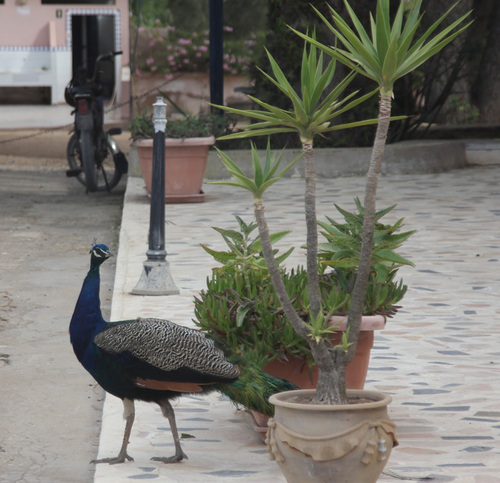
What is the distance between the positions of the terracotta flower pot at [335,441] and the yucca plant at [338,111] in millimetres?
222

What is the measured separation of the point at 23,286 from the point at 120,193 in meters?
6.10

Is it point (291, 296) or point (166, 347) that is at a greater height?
point (291, 296)

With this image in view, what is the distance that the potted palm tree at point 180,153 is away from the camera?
1235 cm

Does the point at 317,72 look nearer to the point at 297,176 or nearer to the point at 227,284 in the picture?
the point at 227,284

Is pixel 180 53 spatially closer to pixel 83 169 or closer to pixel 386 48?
pixel 83 169

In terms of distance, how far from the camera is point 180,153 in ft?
40.5

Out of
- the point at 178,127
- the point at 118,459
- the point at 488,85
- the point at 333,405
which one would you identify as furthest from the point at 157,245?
the point at 488,85

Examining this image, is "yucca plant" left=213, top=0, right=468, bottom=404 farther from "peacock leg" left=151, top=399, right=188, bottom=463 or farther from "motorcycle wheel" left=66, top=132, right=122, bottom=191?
"motorcycle wheel" left=66, top=132, right=122, bottom=191

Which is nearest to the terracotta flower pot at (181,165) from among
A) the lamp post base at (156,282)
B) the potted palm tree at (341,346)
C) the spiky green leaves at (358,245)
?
the lamp post base at (156,282)

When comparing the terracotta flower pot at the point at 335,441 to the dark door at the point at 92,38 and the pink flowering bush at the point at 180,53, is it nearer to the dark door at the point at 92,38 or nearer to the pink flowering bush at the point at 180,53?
the pink flowering bush at the point at 180,53

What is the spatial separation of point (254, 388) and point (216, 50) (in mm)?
11210

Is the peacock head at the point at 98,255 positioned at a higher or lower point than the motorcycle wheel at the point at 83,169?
higher

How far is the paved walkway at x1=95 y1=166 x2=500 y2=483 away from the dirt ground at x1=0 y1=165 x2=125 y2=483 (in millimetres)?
242

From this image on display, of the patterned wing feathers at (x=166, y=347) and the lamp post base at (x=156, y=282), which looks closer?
the patterned wing feathers at (x=166, y=347)
